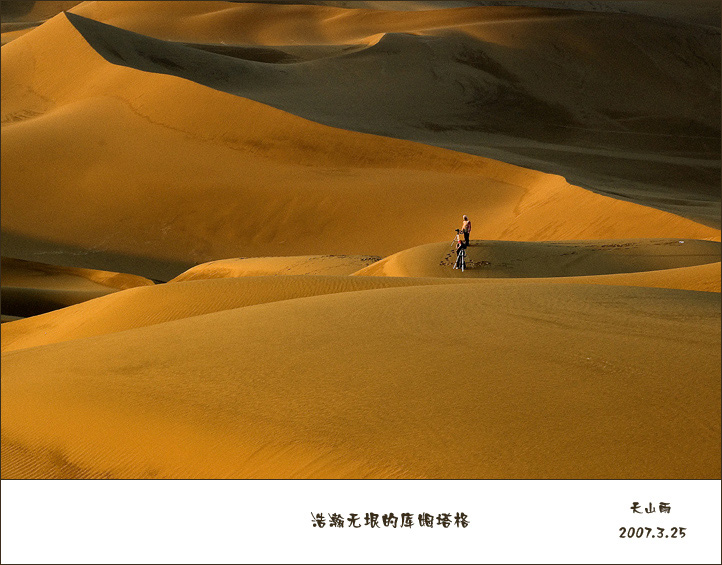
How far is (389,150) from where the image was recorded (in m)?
22.2

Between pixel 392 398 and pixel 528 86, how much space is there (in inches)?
1193

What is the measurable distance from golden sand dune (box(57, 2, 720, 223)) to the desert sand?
0.52 feet

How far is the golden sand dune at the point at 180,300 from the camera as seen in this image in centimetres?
795

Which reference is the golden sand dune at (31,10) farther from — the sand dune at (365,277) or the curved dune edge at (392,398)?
the curved dune edge at (392,398)

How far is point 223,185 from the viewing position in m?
21.2

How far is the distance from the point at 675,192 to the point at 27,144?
17.2 meters

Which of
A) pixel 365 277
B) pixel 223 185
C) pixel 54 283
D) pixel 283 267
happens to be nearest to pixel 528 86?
pixel 223 185

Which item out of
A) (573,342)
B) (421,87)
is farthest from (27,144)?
(573,342)

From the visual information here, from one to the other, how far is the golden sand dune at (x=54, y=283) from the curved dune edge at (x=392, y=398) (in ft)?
26.6

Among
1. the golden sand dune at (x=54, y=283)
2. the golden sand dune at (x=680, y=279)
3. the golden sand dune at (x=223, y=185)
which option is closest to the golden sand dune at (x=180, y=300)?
the golden sand dune at (x=680, y=279)

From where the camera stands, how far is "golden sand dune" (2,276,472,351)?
26.1ft

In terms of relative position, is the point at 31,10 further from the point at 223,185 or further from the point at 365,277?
the point at 365,277

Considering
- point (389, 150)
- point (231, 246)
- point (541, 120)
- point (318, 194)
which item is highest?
point (541, 120)

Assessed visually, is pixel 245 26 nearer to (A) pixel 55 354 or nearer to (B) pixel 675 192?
(B) pixel 675 192
